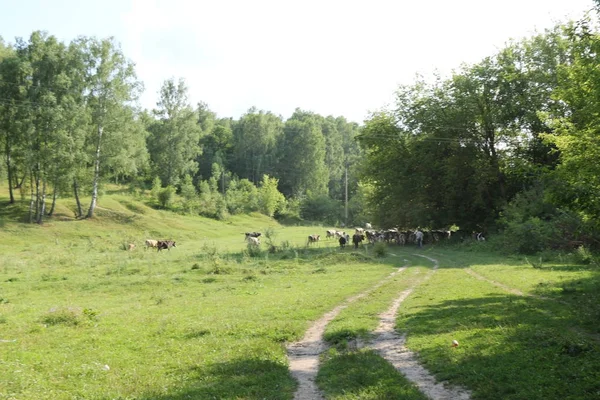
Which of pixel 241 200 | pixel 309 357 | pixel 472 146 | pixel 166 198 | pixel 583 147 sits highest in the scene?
pixel 472 146

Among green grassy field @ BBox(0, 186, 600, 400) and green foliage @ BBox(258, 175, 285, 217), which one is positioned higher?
green foliage @ BBox(258, 175, 285, 217)

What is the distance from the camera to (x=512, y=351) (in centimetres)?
943

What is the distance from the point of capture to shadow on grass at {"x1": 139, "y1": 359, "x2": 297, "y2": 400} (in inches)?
313

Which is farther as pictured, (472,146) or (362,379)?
(472,146)

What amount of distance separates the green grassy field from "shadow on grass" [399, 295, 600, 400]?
30 mm

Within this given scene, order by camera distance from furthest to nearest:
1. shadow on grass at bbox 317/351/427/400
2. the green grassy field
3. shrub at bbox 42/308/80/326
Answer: shrub at bbox 42/308/80/326 → the green grassy field → shadow on grass at bbox 317/351/427/400

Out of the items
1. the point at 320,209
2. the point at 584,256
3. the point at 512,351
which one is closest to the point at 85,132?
the point at 584,256

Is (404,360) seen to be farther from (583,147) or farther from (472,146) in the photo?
(472,146)

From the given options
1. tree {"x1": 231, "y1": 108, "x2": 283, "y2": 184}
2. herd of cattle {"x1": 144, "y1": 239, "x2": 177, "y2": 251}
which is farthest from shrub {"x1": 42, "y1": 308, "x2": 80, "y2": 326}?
tree {"x1": 231, "y1": 108, "x2": 283, "y2": 184}

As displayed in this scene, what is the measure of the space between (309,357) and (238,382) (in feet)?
7.72

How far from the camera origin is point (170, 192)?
236ft

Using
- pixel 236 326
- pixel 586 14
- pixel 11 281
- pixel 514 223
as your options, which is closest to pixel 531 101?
pixel 514 223

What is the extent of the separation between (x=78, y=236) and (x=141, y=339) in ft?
129

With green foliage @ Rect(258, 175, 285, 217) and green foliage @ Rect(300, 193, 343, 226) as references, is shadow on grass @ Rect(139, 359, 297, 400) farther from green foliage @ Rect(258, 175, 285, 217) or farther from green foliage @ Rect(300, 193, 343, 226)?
green foliage @ Rect(300, 193, 343, 226)
